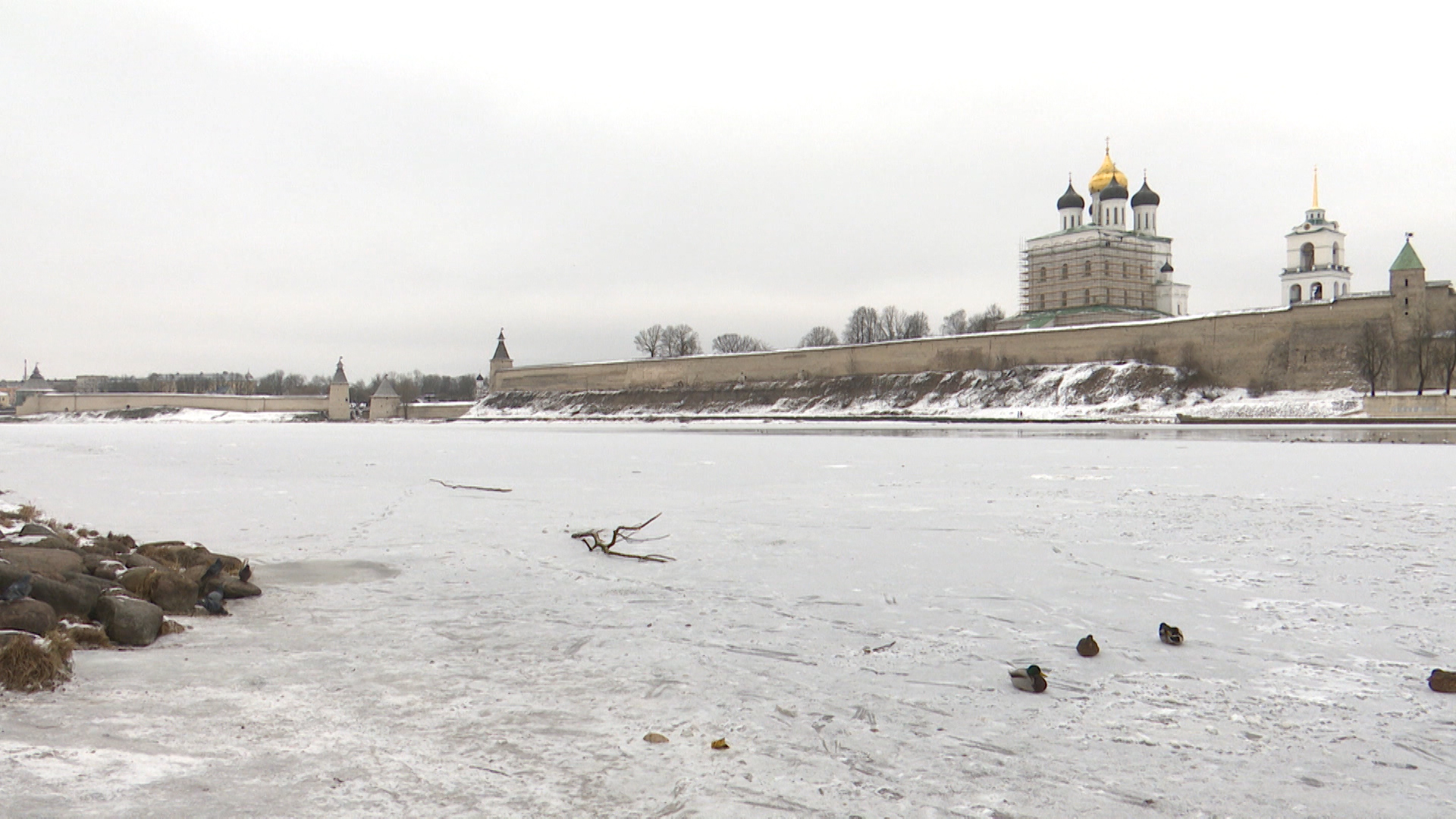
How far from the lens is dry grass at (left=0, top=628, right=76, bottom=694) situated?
321cm

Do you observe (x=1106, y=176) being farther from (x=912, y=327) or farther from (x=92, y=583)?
(x=92, y=583)

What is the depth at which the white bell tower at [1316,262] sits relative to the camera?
6303cm

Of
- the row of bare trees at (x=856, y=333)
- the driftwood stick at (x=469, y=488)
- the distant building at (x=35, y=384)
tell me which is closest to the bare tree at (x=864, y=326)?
the row of bare trees at (x=856, y=333)

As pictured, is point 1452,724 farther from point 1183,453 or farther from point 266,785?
point 1183,453

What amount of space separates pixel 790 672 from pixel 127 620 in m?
2.95

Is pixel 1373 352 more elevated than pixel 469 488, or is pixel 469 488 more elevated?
pixel 1373 352

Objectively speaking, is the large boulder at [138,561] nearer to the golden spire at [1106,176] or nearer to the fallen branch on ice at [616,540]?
the fallen branch on ice at [616,540]

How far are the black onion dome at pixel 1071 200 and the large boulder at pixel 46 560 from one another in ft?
229

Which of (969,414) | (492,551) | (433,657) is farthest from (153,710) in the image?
(969,414)

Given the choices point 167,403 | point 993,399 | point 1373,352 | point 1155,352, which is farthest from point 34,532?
point 167,403

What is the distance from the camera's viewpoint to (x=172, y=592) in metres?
4.66

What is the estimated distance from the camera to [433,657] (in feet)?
12.8

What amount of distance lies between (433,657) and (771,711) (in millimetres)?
1586

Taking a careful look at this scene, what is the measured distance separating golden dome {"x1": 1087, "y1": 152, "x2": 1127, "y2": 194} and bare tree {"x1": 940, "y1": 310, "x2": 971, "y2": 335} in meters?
17.4
